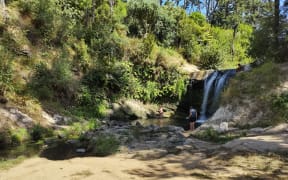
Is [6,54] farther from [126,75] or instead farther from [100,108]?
[126,75]

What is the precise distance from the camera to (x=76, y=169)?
245 inches

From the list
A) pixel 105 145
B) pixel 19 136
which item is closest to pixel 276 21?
pixel 105 145

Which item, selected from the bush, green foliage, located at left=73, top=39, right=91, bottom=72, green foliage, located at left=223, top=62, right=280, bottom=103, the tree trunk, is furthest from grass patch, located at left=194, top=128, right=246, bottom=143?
green foliage, located at left=73, top=39, right=91, bottom=72

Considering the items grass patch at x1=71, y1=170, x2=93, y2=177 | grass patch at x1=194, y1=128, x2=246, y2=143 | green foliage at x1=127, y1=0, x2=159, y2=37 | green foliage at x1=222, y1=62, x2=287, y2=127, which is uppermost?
green foliage at x1=127, y1=0, x2=159, y2=37

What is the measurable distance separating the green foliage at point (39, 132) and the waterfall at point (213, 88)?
333 inches

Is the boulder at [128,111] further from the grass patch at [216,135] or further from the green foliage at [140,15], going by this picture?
the green foliage at [140,15]

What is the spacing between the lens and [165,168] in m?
6.31

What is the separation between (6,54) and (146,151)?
330 inches

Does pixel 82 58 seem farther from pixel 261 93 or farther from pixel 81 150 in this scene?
pixel 261 93

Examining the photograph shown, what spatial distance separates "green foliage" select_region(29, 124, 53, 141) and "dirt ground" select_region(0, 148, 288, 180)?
3.57 meters

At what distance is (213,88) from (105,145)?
413 inches

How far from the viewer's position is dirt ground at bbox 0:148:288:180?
5699mm

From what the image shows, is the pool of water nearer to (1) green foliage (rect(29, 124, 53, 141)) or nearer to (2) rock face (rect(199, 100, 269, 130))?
(2) rock face (rect(199, 100, 269, 130))

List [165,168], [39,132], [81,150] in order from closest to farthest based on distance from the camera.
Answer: [165,168], [81,150], [39,132]
